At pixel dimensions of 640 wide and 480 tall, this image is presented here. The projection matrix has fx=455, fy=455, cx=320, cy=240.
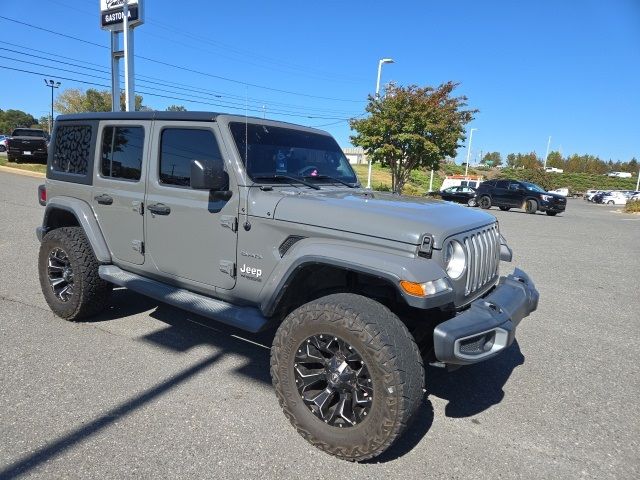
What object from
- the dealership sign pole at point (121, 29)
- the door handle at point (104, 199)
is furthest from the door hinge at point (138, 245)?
the dealership sign pole at point (121, 29)

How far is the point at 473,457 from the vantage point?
2639mm

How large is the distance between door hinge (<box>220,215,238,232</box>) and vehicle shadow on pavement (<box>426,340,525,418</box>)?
1.89 metres

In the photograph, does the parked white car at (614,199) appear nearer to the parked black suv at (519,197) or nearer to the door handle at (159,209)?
the parked black suv at (519,197)

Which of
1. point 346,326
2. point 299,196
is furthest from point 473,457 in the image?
point 299,196

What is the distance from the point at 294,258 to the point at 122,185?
6.51ft

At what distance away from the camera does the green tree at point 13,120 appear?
99062 mm

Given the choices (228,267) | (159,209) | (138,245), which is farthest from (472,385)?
(138,245)

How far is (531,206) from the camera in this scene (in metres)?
21.6

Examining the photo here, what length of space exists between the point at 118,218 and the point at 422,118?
19237mm

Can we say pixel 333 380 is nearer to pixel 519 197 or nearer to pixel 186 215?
pixel 186 215

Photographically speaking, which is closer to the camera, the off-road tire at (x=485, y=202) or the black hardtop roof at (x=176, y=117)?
the black hardtop roof at (x=176, y=117)

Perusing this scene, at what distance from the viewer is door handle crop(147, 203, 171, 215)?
353 cm

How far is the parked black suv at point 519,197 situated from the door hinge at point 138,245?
2102 cm

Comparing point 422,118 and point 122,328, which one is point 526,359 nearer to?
point 122,328
